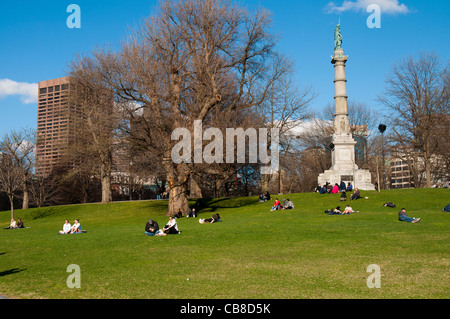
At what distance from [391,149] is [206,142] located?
28.7 meters

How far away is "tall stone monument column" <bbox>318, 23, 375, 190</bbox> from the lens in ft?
138

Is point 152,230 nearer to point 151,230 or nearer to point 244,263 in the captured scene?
point 151,230

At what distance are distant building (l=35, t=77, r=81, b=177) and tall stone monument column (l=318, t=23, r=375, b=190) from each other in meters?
30.0

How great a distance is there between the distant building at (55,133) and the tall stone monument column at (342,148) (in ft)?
98.3

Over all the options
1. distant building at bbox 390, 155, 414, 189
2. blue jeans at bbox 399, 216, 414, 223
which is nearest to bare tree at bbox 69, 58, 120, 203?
blue jeans at bbox 399, 216, 414, 223

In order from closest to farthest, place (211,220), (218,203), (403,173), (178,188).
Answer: (211,220)
(178,188)
(218,203)
(403,173)

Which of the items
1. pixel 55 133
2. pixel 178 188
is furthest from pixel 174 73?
pixel 55 133

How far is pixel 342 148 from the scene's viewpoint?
42.7 m

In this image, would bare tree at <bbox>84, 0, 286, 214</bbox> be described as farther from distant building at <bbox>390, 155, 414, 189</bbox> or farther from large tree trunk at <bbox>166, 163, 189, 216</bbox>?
distant building at <bbox>390, 155, 414, 189</bbox>

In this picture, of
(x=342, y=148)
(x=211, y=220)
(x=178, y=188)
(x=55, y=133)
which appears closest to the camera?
(x=211, y=220)

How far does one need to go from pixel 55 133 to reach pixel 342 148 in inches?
2417
